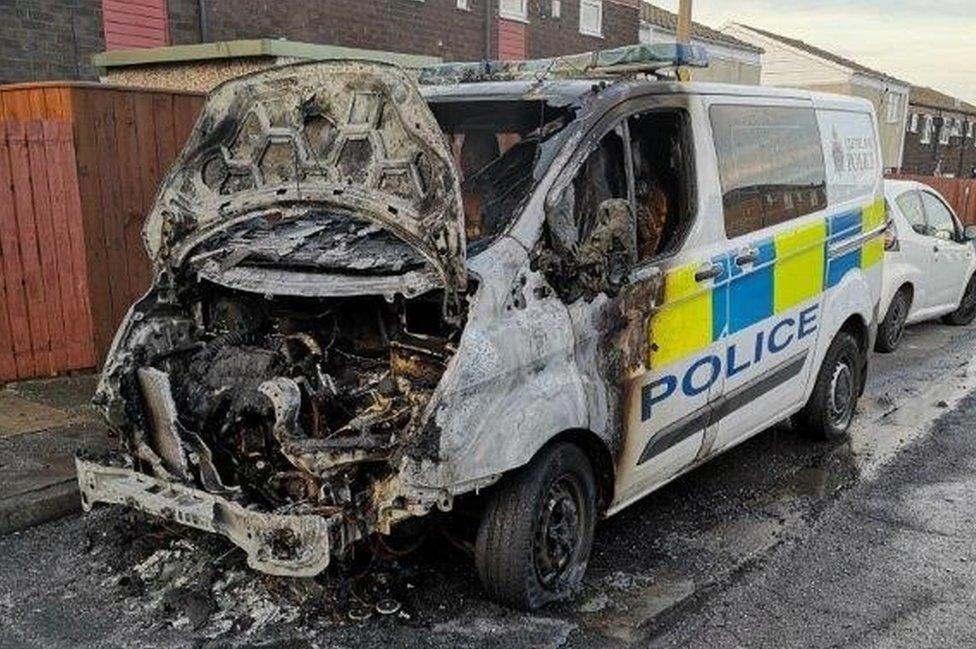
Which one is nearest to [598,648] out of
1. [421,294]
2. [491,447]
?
[491,447]

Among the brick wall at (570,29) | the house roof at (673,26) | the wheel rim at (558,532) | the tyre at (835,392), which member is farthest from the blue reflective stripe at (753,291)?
the house roof at (673,26)

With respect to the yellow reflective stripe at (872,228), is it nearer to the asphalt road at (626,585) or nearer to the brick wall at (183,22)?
the asphalt road at (626,585)

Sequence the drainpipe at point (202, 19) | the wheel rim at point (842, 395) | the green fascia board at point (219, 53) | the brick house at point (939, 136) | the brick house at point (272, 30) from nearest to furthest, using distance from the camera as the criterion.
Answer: the wheel rim at point (842, 395) → the green fascia board at point (219, 53) → the brick house at point (272, 30) → the drainpipe at point (202, 19) → the brick house at point (939, 136)

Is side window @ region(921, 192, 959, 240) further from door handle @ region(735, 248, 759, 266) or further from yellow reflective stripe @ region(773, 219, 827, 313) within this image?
door handle @ region(735, 248, 759, 266)

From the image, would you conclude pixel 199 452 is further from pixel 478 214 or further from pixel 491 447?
pixel 478 214

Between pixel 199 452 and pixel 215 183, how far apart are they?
1.25 meters

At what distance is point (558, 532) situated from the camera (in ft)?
12.4

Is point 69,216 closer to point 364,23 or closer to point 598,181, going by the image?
point 598,181

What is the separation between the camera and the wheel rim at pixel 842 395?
19.7 feet

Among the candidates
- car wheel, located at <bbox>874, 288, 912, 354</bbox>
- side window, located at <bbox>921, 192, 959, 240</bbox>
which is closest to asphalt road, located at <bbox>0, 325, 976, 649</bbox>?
car wheel, located at <bbox>874, 288, 912, 354</bbox>

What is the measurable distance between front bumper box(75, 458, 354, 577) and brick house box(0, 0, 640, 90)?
5.73 m

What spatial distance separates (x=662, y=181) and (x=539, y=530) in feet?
5.86

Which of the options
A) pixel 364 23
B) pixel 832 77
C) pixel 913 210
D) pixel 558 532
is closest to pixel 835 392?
pixel 558 532

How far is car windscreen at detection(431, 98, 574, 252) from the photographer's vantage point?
12.3ft
